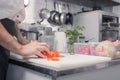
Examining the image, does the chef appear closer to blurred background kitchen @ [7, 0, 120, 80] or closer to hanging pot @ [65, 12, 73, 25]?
blurred background kitchen @ [7, 0, 120, 80]

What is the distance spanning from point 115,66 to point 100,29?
3.30ft

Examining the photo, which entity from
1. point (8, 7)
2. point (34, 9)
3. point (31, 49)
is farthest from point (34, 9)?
point (31, 49)

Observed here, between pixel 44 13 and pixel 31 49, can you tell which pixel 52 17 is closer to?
pixel 44 13

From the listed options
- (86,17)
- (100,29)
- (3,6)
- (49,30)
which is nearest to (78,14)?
(86,17)

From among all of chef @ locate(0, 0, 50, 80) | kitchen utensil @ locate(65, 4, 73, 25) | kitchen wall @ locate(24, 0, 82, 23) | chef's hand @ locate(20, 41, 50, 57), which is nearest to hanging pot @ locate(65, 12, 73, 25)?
kitchen utensil @ locate(65, 4, 73, 25)

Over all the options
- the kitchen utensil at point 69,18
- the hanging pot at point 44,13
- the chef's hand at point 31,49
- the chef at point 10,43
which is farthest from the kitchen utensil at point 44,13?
the chef's hand at point 31,49

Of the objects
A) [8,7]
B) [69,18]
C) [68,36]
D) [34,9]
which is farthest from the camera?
[69,18]

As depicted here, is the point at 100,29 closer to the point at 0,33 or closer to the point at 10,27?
the point at 10,27

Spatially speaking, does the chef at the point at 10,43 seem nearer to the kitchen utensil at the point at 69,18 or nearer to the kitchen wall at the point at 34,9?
the kitchen wall at the point at 34,9

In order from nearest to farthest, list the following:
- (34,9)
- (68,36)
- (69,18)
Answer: (68,36), (34,9), (69,18)

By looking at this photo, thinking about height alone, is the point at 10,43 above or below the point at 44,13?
below

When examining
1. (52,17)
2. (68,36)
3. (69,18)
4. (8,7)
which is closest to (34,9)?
(52,17)

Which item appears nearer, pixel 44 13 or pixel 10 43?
pixel 10 43

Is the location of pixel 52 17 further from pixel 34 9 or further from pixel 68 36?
pixel 68 36
